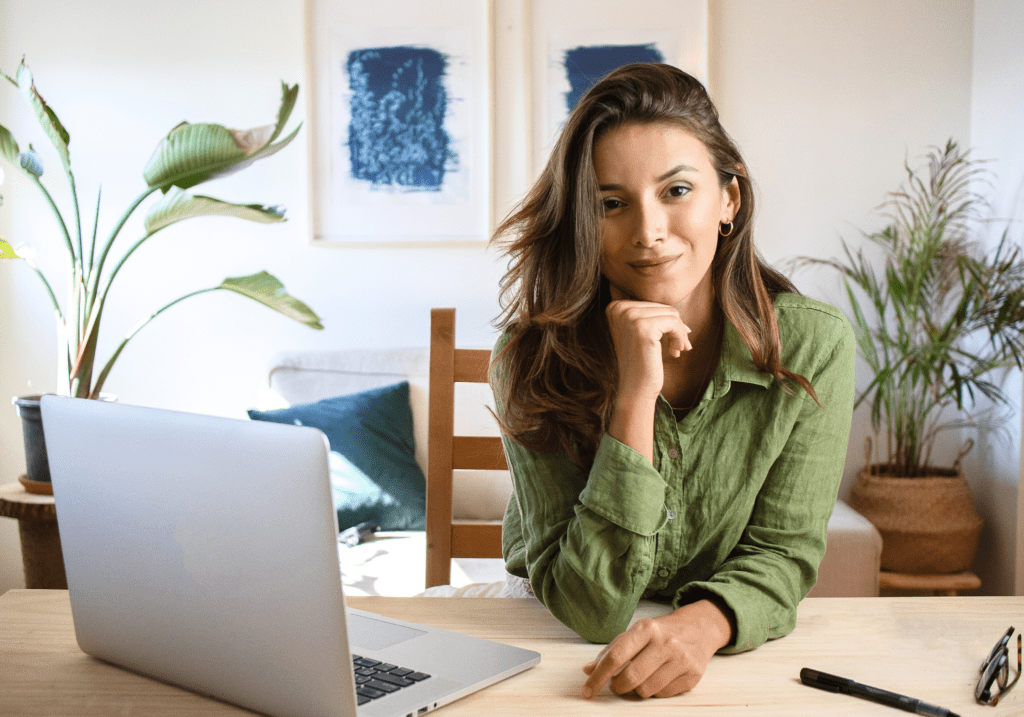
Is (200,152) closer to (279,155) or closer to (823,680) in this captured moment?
(279,155)

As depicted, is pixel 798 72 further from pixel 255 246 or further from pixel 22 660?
pixel 22 660

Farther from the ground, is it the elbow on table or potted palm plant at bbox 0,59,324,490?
potted palm plant at bbox 0,59,324,490

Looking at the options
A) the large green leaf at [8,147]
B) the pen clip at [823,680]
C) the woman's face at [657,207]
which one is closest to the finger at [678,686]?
the pen clip at [823,680]

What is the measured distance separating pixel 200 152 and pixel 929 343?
2.20 m

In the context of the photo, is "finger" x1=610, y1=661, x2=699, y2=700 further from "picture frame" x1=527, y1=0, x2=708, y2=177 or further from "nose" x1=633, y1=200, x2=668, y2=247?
"picture frame" x1=527, y1=0, x2=708, y2=177

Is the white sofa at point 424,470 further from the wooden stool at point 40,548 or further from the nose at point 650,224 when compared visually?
the nose at point 650,224

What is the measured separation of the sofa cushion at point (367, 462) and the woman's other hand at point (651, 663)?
1772 mm

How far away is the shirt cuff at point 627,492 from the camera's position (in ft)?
3.27

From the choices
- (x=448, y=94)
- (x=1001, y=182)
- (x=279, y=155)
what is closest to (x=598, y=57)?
(x=448, y=94)

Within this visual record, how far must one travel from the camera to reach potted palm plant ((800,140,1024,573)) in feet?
8.59

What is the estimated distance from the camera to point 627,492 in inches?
39.4

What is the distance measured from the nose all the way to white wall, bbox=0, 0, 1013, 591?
1906 mm

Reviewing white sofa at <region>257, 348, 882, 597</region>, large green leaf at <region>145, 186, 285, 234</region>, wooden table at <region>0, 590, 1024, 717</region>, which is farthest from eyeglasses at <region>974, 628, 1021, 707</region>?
large green leaf at <region>145, 186, 285, 234</region>

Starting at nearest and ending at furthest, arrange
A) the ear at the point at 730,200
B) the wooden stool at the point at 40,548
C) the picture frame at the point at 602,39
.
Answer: the ear at the point at 730,200
the wooden stool at the point at 40,548
the picture frame at the point at 602,39
